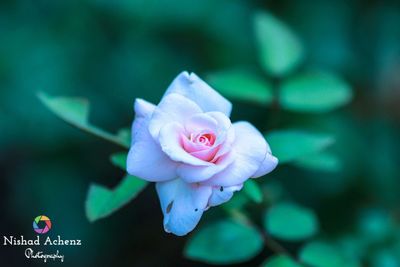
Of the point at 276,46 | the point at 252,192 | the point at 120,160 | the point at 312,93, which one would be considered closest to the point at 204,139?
the point at 252,192

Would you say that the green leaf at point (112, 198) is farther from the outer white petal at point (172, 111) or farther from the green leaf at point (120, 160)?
the outer white petal at point (172, 111)

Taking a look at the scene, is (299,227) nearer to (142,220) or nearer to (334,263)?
(334,263)

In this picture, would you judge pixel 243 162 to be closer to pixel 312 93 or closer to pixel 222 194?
pixel 222 194

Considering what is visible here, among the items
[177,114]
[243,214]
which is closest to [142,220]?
[243,214]

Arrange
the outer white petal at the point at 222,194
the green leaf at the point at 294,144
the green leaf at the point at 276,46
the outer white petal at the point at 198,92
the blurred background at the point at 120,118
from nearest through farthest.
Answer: the outer white petal at the point at 222,194 → the outer white petal at the point at 198,92 → the green leaf at the point at 294,144 → the green leaf at the point at 276,46 → the blurred background at the point at 120,118

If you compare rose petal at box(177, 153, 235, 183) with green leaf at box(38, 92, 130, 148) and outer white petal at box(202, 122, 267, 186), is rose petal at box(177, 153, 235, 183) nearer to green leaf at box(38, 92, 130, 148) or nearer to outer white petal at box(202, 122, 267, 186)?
outer white petal at box(202, 122, 267, 186)

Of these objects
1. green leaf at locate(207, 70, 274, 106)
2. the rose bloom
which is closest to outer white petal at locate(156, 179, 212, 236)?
the rose bloom

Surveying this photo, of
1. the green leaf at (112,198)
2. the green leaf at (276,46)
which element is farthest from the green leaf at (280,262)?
the green leaf at (276,46)
